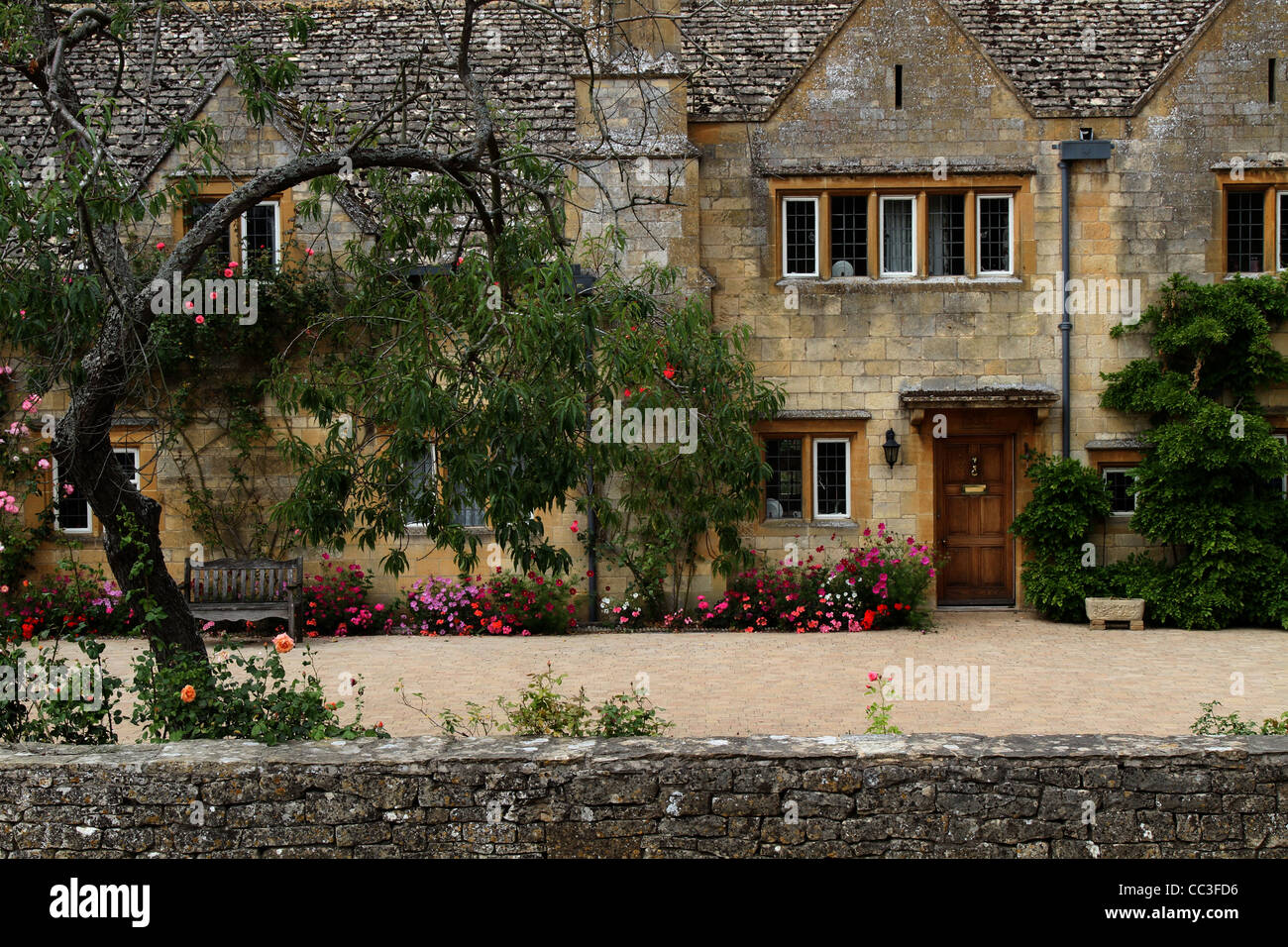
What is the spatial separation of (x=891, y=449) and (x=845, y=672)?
4.14 metres

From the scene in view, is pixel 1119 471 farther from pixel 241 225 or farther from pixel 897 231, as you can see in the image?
pixel 241 225

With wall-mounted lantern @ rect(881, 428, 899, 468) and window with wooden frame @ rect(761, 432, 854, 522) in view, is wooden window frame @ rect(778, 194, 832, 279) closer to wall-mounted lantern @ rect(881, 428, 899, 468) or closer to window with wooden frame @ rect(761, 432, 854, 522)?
window with wooden frame @ rect(761, 432, 854, 522)

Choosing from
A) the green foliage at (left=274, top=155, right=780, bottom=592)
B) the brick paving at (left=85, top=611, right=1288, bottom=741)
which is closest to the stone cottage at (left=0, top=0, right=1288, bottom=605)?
the brick paving at (left=85, top=611, right=1288, bottom=741)

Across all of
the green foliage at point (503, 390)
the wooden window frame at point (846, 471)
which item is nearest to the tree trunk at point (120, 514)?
the green foliage at point (503, 390)

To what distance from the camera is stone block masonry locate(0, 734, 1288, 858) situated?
14.2 feet

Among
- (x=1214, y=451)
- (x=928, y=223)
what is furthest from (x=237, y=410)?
(x=1214, y=451)

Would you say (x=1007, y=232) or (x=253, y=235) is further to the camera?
(x=1007, y=232)

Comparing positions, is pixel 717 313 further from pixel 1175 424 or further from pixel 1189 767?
pixel 1189 767

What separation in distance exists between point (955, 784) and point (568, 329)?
2.59 m

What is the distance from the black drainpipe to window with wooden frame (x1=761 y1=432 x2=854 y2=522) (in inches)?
104

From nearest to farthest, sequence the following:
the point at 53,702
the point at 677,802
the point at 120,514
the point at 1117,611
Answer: the point at 677,802 → the point at 53,702 → the point at 120,514 → the point at 1117,611

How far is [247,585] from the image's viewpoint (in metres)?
12.1

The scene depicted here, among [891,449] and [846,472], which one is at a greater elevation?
[891,449]
